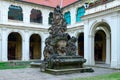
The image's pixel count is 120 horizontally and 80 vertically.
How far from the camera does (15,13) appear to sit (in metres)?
24.9

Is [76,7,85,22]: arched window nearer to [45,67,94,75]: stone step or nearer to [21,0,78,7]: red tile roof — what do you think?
[21,0,78,7]: red tile roof

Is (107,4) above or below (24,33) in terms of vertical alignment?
above

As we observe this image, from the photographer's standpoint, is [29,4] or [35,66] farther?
[29,4]

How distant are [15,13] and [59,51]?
1476 cm

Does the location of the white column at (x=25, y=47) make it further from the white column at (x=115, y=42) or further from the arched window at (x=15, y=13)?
the white column at (x=115, y=42)

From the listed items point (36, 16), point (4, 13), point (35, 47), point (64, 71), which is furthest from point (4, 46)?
point (64, 71)

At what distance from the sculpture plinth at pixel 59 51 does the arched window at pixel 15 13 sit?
13118mm

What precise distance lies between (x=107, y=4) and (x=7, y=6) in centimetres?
1361

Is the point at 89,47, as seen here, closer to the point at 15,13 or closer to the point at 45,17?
the point at 45,17

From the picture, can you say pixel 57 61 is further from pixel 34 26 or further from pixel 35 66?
pixel 34 26

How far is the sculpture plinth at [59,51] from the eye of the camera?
10656 millimetres

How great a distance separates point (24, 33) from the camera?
997 inches

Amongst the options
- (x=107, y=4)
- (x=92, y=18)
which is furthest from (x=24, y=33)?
(x=107, y=4)

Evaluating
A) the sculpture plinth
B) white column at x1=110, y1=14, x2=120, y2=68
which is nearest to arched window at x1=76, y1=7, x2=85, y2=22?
white column at x1=110, y1=14, x2=120, y2=68
